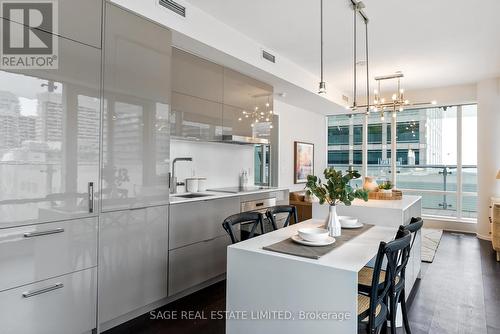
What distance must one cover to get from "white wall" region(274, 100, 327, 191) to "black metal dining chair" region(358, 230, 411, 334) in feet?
13.0

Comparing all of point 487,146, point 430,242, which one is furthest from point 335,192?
point 487,146

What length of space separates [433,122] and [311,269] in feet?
20.8

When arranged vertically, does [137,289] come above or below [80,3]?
below

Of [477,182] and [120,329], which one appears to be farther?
[477,182]

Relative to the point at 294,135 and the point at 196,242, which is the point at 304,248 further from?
the point at 294,135

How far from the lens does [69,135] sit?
7.02ft

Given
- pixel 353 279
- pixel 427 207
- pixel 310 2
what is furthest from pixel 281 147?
pixel 353 279

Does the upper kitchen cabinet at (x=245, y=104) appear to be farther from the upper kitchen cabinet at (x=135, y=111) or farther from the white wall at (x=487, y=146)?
the white wall at (x=487, y=146)

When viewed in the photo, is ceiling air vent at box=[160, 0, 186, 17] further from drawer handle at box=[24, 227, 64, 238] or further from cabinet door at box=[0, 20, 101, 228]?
drawer handle at box=[24, 227, 64, 238]

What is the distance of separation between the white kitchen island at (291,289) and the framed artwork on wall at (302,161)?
168 inches

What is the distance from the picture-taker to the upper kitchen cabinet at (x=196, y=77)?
324 centimetres

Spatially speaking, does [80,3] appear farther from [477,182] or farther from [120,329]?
[477,182]
